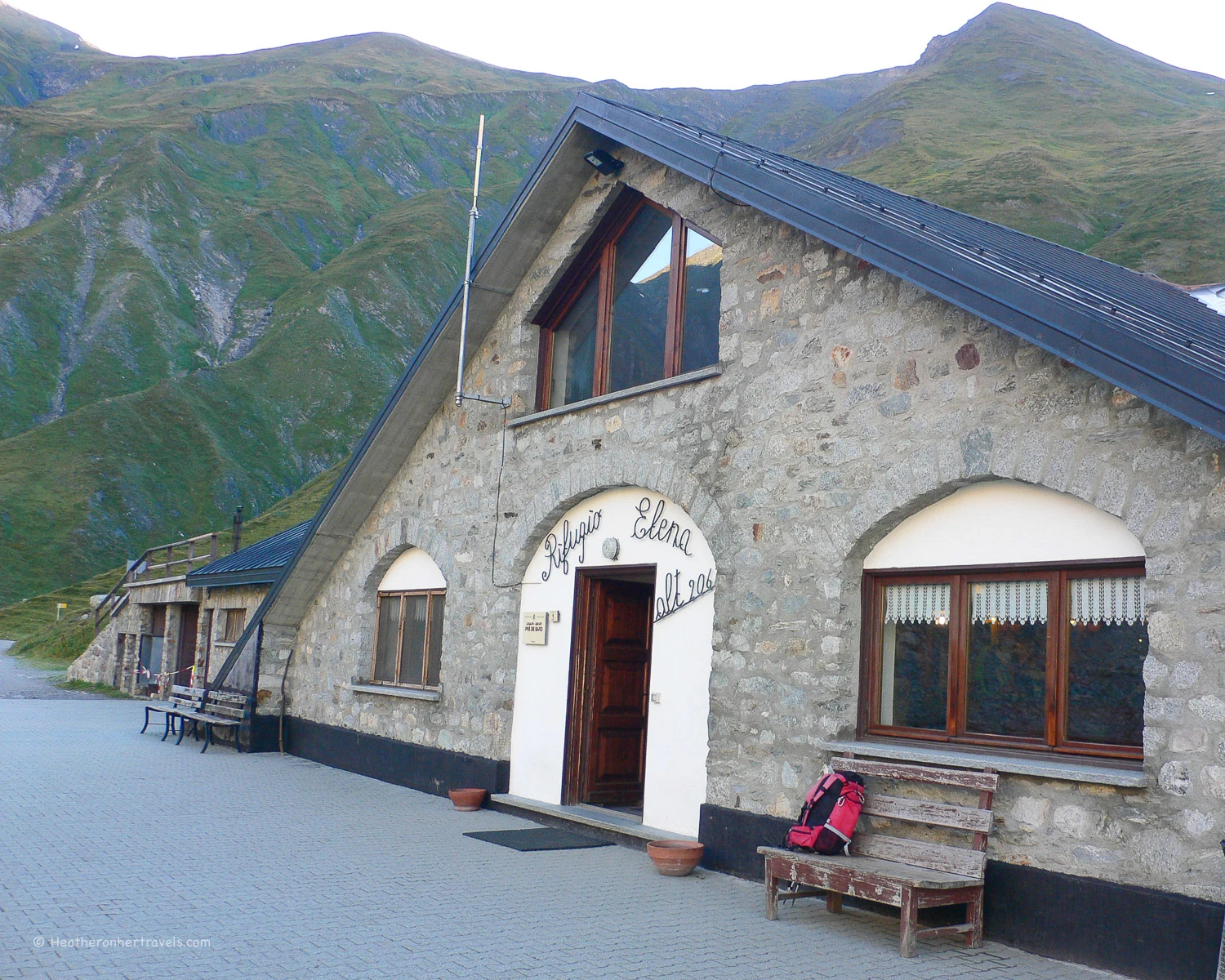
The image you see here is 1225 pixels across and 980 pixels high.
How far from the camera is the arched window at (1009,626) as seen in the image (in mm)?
5824

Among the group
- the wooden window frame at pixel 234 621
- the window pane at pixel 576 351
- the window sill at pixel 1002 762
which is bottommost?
the window sill at pixel 1002 762

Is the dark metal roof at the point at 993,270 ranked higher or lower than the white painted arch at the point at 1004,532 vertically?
higher

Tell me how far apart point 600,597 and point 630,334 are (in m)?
2.36

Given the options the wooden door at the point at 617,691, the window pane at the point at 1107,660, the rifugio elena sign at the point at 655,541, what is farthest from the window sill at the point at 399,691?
the window pane at the point at 1107,660

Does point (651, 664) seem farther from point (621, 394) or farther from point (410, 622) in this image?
point (410, 622)

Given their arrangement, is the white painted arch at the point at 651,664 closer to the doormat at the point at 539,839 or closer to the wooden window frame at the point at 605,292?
the doormat at the point at 539,839

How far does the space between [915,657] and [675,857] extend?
2.13m

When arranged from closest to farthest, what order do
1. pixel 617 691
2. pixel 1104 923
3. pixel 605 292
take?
pixel 1104 923 < pixel 617 691 < pixel 605 292

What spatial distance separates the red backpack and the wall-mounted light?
5.77 metres

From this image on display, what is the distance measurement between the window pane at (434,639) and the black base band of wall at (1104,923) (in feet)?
22.6

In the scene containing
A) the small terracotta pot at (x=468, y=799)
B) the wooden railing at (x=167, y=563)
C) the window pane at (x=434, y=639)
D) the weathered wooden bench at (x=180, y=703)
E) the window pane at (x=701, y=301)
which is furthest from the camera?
the wooden railing at (x=167, y=563)

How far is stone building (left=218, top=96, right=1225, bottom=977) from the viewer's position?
17.7 feet

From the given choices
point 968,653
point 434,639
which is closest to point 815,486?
point 968,653

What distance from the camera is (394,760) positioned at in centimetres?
1163
